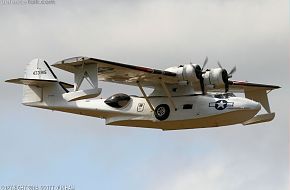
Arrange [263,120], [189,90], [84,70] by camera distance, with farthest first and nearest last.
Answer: [263,120], [189,90], [84,70]

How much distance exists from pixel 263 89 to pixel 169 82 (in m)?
8.93

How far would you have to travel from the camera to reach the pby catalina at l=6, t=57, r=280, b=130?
51.1m

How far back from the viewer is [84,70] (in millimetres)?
50906

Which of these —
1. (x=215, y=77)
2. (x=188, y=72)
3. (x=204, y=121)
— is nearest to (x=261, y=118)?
(x=215, y=77)

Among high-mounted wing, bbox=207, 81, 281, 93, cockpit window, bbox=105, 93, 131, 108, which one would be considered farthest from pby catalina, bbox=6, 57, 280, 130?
high-mounted wing, bbox=207, 81, 281, 93

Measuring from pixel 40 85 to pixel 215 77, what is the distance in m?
10.5

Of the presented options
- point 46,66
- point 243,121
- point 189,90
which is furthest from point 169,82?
point 46,66

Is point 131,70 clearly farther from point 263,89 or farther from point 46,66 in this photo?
point 263,89

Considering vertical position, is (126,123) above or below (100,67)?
below

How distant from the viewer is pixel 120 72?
53219 mm

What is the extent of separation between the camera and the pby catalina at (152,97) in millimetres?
51125

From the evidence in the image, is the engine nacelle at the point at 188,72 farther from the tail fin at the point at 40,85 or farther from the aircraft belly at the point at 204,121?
the tail fin at the point at 40,85

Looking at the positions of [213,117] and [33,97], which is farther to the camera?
[33,97]

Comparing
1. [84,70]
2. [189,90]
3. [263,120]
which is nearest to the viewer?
[84,70]
